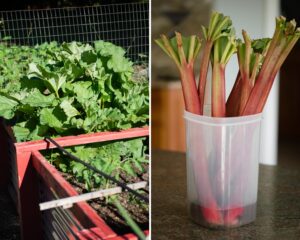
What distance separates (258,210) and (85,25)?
646mm

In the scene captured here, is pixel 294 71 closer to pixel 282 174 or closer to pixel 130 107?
pixel 282 174

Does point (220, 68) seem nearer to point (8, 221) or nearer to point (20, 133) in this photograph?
point (20, 133)

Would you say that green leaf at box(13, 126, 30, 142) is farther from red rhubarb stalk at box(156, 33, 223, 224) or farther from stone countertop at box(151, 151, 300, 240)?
red rhubarb stalk at box(156, 33, 223, 224)

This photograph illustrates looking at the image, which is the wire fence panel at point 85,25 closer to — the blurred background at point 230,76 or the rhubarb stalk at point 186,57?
the blurred background at point 230,76

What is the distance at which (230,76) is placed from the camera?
0.86m

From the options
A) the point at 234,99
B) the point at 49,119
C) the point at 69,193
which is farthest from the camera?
the point at 49,119

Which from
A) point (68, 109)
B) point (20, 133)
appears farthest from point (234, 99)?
point (20, 133)

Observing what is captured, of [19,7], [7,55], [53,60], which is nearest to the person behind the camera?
[19,7]

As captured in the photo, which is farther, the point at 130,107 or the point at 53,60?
the point at 53,60

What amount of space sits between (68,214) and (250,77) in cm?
36

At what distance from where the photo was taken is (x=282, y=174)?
126 centimetres

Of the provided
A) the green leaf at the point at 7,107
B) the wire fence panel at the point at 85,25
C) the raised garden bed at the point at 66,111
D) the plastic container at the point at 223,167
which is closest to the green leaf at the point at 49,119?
the raised garden bed at the point at 66,111

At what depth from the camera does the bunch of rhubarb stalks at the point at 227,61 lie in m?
0.75

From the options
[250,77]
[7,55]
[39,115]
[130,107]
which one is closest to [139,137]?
[130,107]
